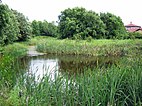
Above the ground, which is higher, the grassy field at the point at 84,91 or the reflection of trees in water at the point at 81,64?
the grassy field at the point at 84,91

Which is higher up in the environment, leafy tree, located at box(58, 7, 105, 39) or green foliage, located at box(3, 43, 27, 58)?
leafy tree, located at box(58, 7, 105, 39)

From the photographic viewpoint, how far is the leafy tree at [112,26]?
1309 inches

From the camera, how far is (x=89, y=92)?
420 centimetres

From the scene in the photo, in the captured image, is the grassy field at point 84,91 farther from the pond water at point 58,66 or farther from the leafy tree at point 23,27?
the leafy tree at point 23,27

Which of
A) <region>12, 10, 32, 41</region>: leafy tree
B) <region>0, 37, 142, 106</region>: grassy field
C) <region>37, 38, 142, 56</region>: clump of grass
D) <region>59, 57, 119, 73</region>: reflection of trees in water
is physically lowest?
<region>59, 57, 119, 73</region>: reflection of trees in water

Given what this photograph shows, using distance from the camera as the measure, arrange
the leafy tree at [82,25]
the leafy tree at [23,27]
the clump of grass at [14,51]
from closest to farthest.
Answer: the clump of grass at [14,51]
the leafy tree at [82,25]
the leafy tree at [23,27]

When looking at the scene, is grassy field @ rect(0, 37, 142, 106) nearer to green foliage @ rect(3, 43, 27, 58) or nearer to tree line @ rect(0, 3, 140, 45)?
green foliage @ rect(3, 43, 27, 58)

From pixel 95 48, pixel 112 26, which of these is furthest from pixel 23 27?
pixel 95 48

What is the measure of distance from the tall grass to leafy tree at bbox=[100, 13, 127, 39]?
1117 inches

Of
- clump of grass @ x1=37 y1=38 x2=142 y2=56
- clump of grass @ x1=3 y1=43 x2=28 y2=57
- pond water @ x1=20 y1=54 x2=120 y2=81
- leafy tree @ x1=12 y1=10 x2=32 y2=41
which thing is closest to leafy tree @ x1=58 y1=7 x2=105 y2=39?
leafy tree @ x1=12 y1=10 x2=32 y2=41

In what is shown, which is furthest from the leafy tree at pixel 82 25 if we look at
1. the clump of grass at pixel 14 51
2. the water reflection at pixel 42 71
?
the water reflection at pixel 42 71

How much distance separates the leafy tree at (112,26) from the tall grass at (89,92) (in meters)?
28.4

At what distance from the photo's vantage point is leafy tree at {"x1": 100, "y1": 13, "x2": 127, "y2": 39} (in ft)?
109

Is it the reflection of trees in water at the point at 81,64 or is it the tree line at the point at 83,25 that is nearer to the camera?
the reflection of trees in water at the point at 81,64
